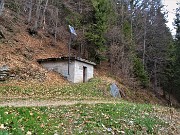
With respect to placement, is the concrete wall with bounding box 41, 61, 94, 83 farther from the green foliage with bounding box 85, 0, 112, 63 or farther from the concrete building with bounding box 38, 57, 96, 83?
the green foliage with bounding box 85, 0, 112, 63

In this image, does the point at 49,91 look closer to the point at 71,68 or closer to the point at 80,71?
the point at 71,68

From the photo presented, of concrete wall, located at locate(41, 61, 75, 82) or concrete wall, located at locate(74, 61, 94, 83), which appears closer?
concrete wall, located at locate(41, 61, 75, 82)

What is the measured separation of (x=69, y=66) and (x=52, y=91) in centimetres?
754

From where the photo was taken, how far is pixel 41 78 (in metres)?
23.9

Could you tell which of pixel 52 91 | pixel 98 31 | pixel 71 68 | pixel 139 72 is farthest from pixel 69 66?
pixel 139 72

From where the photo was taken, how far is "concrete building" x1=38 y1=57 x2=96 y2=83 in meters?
27.1

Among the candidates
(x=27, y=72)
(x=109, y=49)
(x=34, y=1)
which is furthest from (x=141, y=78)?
(x=27, y=72)

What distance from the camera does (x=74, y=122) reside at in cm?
1006

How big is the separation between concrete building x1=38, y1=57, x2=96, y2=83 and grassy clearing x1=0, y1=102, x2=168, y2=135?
13883 millimetres

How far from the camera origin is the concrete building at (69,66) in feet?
88.9

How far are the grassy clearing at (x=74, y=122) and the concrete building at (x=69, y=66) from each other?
45.5 ft

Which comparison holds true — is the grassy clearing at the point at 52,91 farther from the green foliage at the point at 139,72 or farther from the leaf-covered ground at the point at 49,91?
the green foliage at the point at 139,72

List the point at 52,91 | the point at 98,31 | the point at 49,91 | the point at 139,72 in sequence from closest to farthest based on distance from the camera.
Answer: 1. the point at 49,91
2. the point at 52,91
3. the point at 98,31
4. the point at 139,72

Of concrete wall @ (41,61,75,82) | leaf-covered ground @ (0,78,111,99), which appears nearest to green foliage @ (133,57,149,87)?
concrete wall @ (41,61,75,82)
